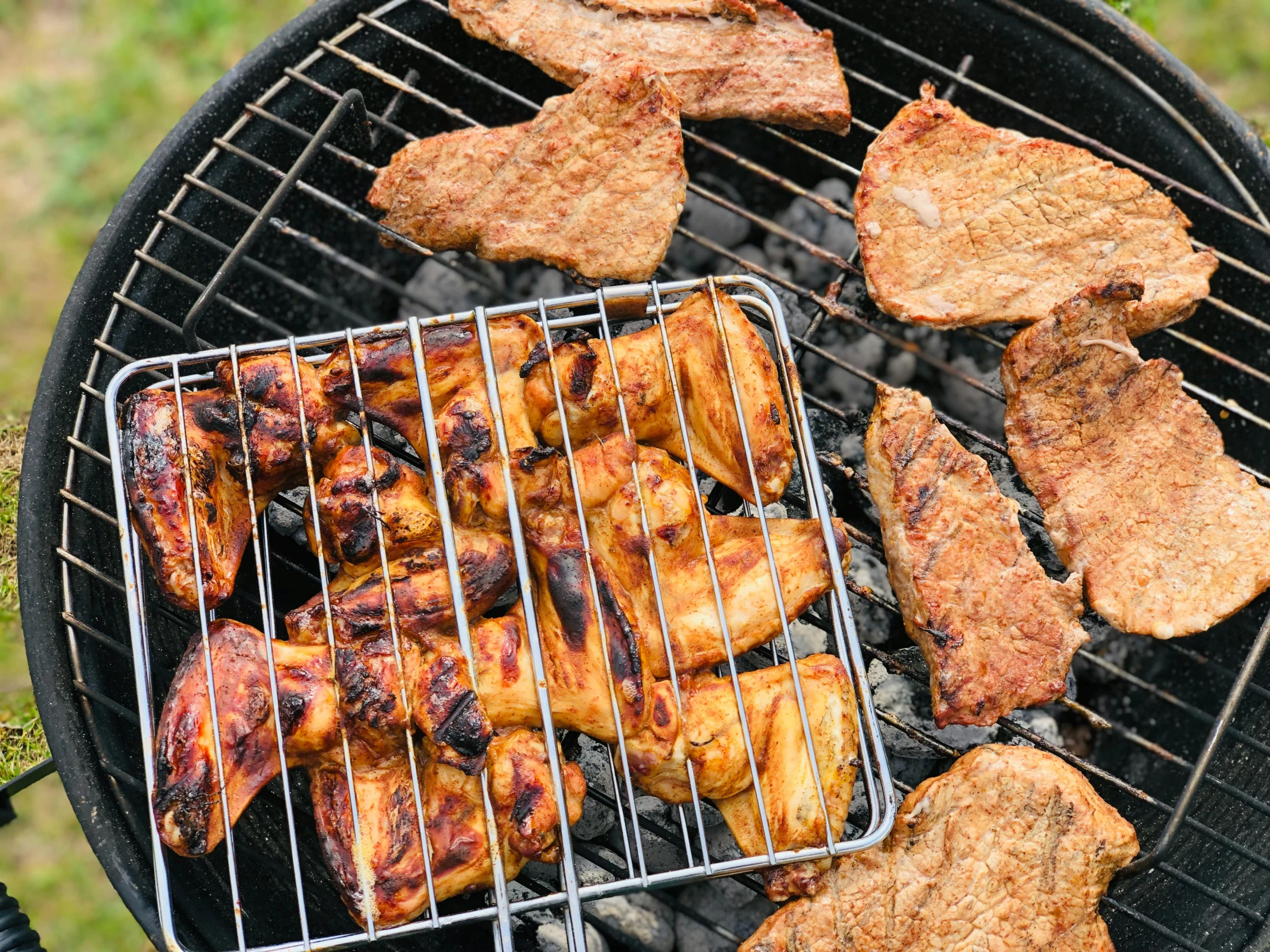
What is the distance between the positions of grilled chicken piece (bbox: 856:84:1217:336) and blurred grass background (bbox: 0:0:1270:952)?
1.73m

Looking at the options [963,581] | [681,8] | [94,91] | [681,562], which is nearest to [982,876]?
[963,581]

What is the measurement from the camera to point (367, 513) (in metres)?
2.72

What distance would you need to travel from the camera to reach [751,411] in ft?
9.42

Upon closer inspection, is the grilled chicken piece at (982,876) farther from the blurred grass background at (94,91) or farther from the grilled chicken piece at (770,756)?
the blurred grass background at (94,91)

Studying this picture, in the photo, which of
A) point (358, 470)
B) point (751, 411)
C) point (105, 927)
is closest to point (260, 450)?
point (358, 470)

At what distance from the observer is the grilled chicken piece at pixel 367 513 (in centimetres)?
272

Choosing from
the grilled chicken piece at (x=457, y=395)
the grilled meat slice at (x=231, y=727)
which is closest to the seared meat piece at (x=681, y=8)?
the grilled chicken piece at (x=457, y=395)

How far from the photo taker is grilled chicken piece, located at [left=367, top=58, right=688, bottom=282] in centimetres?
325

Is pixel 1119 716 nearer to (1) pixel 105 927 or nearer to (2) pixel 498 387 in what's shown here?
(2) pixel 498 387

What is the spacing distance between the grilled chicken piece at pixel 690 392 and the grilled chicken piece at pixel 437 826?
2.98 feet

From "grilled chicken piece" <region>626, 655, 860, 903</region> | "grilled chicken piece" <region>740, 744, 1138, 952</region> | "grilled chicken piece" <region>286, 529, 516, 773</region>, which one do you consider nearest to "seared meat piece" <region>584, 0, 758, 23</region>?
"grilled chicken piece" <region>286, 529, 516, 773</region>

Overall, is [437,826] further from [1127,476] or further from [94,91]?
[94,91]

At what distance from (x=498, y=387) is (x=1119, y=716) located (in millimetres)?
2618

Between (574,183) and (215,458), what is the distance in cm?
140
